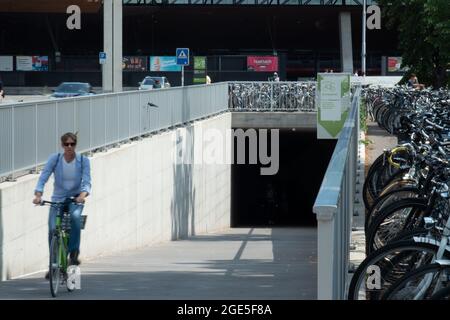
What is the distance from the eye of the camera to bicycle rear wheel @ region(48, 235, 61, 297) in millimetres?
10477

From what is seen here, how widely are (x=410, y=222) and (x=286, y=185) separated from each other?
41225mm

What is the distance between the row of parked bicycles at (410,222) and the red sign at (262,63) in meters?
46.0

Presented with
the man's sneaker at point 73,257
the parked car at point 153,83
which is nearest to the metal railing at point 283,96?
the parked car at point 153,83

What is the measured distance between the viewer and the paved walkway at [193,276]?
35.3ft

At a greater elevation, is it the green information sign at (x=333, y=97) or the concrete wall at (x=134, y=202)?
the green information sign at (x=333, y=97)

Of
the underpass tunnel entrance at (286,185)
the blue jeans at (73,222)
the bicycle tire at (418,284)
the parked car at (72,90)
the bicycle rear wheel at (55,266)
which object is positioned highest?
the parked car at (72,90)

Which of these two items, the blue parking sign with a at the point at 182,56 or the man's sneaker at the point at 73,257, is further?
the blue parking sign with a at the point at 182,56

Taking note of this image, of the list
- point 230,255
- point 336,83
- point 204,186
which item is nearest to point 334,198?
point 230,255

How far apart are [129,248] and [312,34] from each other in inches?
2217

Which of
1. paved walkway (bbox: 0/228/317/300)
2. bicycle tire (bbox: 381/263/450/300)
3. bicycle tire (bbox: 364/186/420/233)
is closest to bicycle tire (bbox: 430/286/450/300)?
bicycle tire (bbox: 381/263/450/300)

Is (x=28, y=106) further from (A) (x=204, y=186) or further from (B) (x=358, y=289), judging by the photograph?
(A) (x=204, y=186)

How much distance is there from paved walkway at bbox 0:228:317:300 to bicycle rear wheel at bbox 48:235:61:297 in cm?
12

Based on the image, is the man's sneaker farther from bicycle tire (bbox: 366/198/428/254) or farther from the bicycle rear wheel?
bicycle tire (bbox: 366/198/428/254)

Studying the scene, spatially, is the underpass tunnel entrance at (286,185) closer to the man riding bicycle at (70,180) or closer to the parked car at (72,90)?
the parked car at (72,90)
